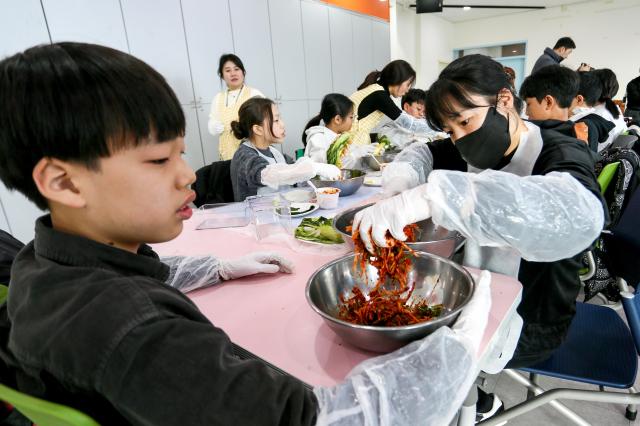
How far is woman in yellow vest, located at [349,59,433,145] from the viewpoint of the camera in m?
3.88

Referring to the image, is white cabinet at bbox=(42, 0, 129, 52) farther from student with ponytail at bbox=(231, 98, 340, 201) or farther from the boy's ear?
the boy's ear

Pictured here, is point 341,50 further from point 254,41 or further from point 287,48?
point 254,41

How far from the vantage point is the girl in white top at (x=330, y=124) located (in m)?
3.46

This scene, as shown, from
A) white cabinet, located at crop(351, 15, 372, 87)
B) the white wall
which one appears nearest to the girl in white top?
white cabinet, located at crop(351, 15, 372, 87)

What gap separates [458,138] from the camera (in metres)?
1.45

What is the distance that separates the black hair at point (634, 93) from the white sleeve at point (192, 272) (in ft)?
23.2

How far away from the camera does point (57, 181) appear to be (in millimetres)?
619

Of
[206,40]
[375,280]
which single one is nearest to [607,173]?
[375,280]

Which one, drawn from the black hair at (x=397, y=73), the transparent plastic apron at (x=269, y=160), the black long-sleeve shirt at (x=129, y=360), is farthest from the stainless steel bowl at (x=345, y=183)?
the black hair at (x=397, y=73)

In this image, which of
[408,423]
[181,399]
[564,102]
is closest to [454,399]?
[408,423]

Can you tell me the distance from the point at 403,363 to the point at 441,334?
11 centimetres

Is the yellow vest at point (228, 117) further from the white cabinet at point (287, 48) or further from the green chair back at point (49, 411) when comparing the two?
the green chair back at point (49, 411)

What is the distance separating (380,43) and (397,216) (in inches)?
289

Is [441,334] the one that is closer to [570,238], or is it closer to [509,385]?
[570,238]
